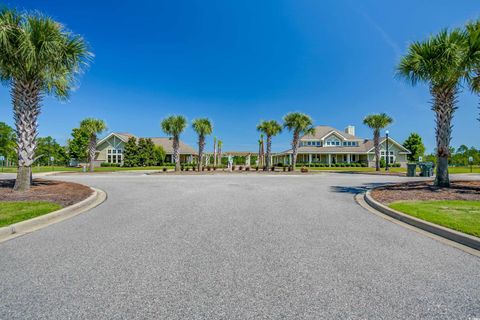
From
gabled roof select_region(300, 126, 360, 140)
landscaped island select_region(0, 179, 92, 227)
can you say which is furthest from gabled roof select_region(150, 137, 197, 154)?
landscaped island select_region(0, 179, 92, 227)

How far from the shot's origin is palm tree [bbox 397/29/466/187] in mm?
9859

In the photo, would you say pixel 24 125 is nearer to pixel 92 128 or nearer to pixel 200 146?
pixel 200 146

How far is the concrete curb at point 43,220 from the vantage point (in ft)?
15.7

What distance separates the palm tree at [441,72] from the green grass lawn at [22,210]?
14.8 m

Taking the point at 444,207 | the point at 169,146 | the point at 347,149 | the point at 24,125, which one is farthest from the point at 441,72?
the point at 169,146

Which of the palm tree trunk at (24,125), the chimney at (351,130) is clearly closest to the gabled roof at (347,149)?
the chimney at (351,130)

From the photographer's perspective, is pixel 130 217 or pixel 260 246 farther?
pixel 130 217

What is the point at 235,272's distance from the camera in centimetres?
315

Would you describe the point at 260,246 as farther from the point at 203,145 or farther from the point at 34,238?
the point at 203,145

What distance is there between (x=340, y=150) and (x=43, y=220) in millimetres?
45702

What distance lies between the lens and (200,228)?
5199 millimetres

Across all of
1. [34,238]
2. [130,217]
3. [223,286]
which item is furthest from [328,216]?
[34,238]

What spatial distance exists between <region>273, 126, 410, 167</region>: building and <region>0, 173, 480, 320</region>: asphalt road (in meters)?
41.4

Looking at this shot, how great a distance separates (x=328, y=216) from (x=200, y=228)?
344cm
